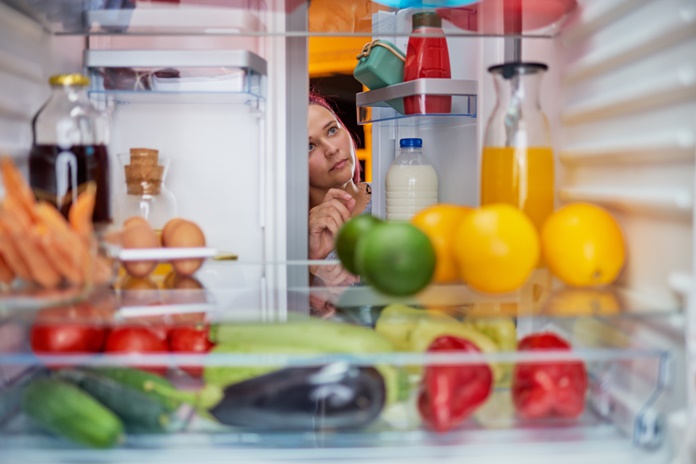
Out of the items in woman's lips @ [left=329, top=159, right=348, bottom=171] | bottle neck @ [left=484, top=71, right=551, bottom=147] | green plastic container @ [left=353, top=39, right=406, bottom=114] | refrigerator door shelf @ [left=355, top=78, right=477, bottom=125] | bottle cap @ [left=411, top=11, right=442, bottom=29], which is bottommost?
woman's lips @ [left=329, top=159, right=348, bottom=171]

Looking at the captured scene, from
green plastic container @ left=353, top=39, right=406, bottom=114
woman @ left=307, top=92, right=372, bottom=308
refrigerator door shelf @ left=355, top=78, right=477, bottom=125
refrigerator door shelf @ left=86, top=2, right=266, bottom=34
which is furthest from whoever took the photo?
woman @ left=307, top=92, right=372, bottom=308

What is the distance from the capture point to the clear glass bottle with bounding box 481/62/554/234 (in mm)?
1159

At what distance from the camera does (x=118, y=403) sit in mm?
845

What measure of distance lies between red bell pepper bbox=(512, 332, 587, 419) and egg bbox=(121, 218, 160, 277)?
500 millimetres

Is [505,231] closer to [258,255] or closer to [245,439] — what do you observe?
[245,439]

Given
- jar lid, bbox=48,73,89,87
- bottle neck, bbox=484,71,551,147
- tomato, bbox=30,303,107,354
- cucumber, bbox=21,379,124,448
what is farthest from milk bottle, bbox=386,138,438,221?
cucumber, bbox=21,379,124,448

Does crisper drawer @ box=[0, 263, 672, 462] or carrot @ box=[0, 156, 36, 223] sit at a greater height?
carrot @ box=[0, 156, 36, 223]

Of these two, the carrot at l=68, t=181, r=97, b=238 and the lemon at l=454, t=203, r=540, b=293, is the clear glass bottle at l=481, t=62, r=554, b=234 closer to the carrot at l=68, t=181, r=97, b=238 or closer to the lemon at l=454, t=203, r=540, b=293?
the lemon at l=454, t=203, r=540, b=293

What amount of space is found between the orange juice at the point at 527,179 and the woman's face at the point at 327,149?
1508 mm

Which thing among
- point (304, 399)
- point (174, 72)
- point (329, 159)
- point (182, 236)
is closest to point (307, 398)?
point (304, 399)

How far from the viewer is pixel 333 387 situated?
0.84m

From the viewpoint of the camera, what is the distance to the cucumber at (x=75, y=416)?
0.82 m

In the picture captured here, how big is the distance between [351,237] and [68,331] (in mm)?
366

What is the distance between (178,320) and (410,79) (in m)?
1.06
